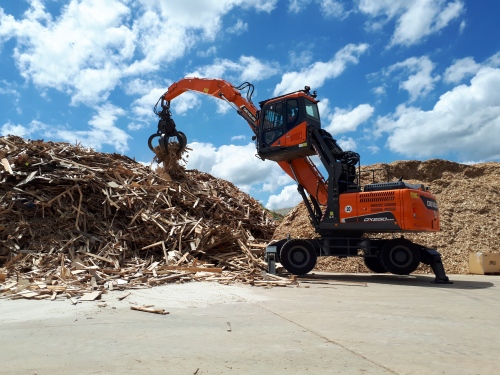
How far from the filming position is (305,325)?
5.77 meters

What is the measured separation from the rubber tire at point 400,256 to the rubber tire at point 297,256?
1.89m

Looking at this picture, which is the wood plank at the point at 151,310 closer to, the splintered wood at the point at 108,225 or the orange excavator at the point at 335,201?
the splintered wood at the point at 108,225

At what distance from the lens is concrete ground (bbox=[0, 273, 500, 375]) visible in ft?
13.2

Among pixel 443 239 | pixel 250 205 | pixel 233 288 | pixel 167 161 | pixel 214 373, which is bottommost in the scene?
pixel 214 373

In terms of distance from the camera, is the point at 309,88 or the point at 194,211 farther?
the point at 194,211

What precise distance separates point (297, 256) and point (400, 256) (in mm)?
2687

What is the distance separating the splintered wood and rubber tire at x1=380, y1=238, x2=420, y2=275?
11.2 feet

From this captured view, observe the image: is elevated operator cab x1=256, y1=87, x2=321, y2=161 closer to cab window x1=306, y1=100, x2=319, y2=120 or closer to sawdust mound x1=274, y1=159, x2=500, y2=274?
cab window x1=306, y1=100, x2=319, y2=120

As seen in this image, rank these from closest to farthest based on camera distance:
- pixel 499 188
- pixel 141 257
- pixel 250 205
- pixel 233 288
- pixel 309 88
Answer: pixel 233 288, pixel 141 257, pixel 309 88, pixel 250 205, pixel 499 188

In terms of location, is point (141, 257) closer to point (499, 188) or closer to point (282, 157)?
point (282, 157)

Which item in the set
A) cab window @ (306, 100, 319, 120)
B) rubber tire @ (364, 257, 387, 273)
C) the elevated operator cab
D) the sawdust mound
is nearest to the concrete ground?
rubber tire @ (364, 257, 387, 273)

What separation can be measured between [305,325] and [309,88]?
8.85 metres

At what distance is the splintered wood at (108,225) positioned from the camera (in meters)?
10.6

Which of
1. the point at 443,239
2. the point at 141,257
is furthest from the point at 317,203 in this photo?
the point at 443,239
